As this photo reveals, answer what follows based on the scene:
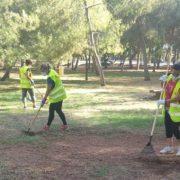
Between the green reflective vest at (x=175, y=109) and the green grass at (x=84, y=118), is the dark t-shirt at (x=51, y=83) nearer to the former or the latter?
the green grass at (x=84, y=118)

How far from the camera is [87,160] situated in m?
8.42

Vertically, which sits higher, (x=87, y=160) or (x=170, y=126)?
(x=170, y=126)

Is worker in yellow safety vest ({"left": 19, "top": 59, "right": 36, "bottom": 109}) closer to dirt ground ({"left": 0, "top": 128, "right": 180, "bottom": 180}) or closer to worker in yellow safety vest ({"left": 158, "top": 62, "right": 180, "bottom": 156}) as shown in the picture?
dirt ground ({"left": 0, "top": 128, "right": 180, "bottom": 180})

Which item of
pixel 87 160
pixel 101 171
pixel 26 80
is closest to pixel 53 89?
pixel 87 160

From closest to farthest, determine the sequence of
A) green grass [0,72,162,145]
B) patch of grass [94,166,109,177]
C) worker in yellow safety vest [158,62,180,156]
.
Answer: patch of grass [94,166,109,177] < worker in yellow safety vest [158,62,180,156] < green grass [0,72,162,145]

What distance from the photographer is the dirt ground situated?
7.46 meters

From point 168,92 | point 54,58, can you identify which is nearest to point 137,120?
point 168,92

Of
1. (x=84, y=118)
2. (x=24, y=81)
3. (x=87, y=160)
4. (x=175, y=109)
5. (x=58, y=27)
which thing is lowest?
(x=84, y=118)

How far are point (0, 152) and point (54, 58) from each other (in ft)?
64.5

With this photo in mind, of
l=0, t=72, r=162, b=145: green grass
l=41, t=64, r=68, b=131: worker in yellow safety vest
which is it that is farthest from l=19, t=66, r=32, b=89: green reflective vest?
l=41, t=64, r=68, b=131: worker in yellow safety vest

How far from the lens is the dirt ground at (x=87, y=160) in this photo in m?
7.46

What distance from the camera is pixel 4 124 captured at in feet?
41.5

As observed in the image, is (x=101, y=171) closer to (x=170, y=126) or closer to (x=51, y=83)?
(x=170, y=126)

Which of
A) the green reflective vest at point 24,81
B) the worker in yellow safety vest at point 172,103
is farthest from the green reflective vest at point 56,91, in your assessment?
the green reflective vest at point 24,81
